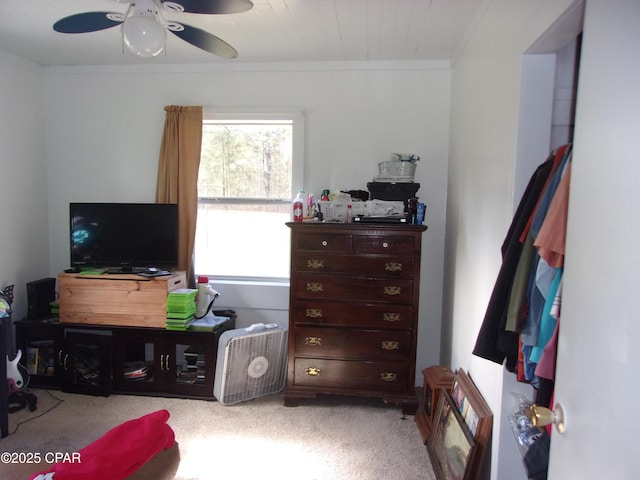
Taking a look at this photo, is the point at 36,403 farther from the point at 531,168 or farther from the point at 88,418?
the point at 531,168

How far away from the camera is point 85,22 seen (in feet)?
5.93

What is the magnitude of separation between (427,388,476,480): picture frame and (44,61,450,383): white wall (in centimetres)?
99

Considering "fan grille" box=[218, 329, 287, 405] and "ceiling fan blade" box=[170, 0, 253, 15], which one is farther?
"fan grille" box=[218, 329, 287, 405]

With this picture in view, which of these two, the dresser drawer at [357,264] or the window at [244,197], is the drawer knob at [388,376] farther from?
the window at [244,197]

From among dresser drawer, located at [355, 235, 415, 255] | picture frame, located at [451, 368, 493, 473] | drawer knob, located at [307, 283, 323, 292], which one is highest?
dresser drawer, located at [355, 235, 415, 255]

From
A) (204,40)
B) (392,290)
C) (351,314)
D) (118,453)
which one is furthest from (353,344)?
(204,40)

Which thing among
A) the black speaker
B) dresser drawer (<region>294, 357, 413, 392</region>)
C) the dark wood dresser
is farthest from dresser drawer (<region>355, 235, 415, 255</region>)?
the black speaker

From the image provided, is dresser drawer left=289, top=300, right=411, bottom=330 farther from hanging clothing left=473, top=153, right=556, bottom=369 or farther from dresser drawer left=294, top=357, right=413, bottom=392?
hanging clothing left=473, top=153, right=556, bottom=369

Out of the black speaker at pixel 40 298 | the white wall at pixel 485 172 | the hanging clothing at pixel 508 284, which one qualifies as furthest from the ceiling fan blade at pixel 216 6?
the black speaker at pixel 40 298

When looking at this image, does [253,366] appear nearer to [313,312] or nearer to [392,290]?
[313,312]

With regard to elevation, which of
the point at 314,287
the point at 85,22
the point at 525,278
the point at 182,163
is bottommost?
the point at 314,287

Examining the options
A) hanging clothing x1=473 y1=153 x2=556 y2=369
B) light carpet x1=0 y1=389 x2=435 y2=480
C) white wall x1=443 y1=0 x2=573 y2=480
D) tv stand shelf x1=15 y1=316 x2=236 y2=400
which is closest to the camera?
hanging clothing x1=473 y1=153 x2=556 y2=369

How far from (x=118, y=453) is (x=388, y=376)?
1.73 m

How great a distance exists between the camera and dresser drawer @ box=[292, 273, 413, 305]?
268 cm
